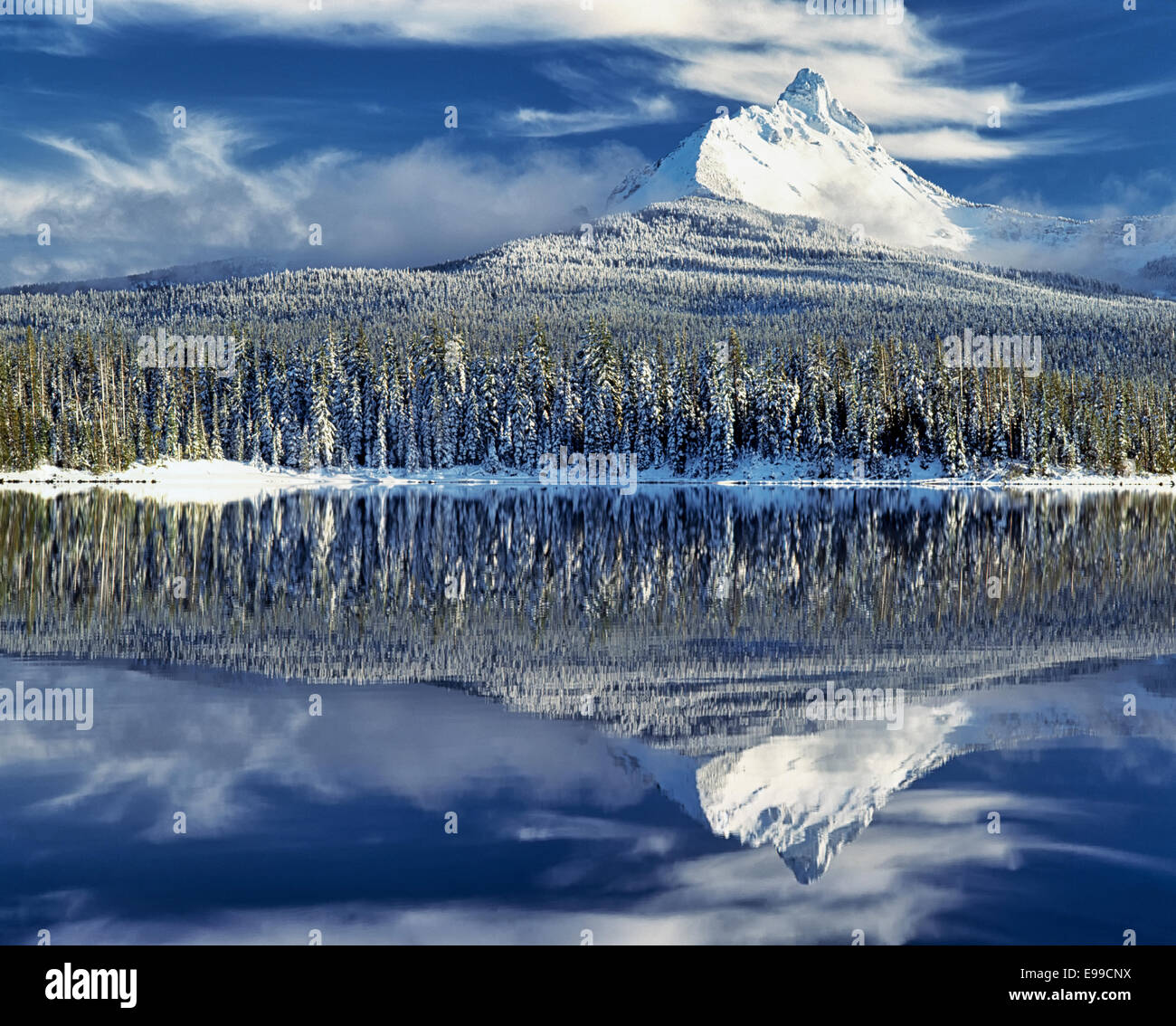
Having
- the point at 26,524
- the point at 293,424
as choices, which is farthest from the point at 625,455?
the point at 26,524

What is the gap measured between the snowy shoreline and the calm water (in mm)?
90618

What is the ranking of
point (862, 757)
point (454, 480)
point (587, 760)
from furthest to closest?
point (454, 480) → point (862, 757) → point (587, 760)

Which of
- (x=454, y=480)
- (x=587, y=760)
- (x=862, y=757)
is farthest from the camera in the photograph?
(x=454, y=480)

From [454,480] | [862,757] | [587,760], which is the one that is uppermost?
[454,480]

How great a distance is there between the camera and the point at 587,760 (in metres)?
13.5

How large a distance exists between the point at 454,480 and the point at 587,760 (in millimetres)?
123815

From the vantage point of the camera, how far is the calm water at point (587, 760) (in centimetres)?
954

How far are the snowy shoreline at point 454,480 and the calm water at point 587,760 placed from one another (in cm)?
9062

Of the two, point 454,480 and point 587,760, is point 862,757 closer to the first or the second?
point 587,760

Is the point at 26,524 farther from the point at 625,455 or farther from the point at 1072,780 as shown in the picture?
the point at 625,455

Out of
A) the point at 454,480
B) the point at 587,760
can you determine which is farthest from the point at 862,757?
the point at 454,480

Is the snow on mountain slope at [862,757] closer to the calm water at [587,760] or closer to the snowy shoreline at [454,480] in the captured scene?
the calm water at [587,760]

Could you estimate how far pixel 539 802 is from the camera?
39.4 feet

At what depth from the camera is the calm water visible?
31.3 feet
